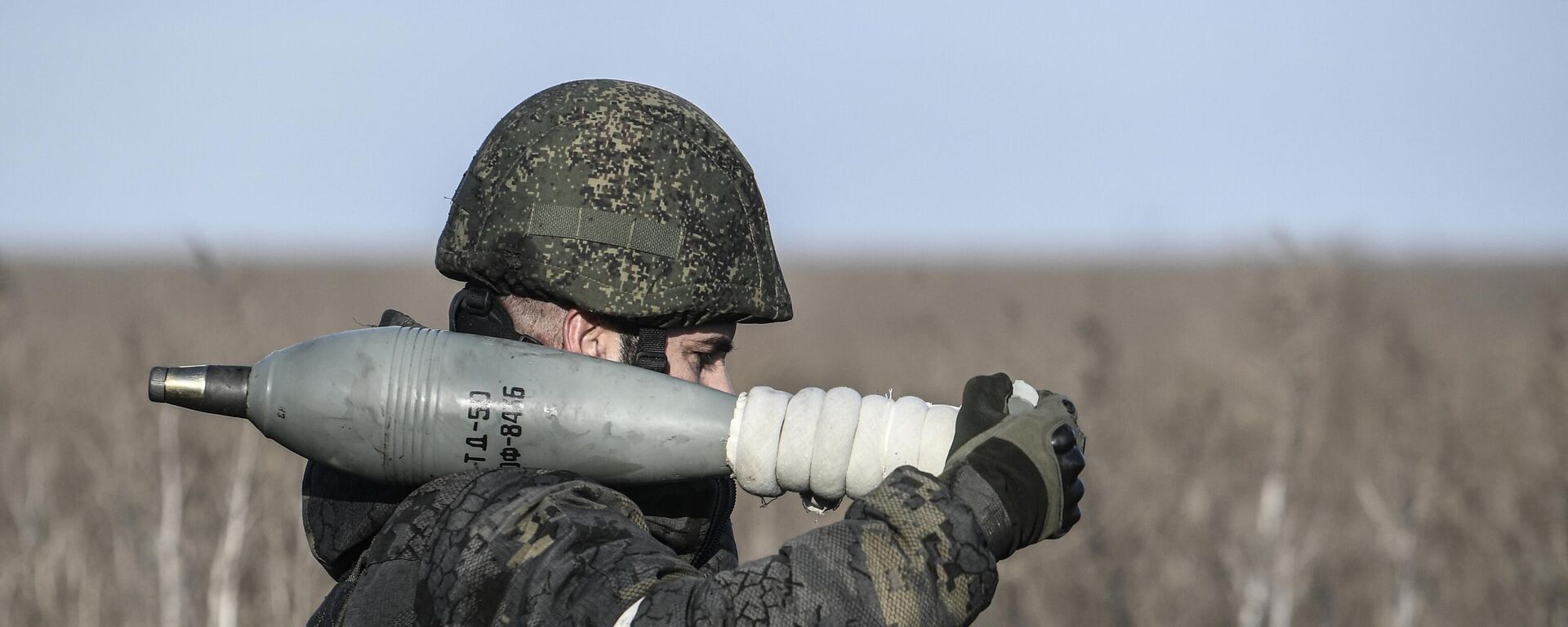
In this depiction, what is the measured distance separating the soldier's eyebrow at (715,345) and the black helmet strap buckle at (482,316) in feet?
1.15

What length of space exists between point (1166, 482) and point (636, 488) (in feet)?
28.3

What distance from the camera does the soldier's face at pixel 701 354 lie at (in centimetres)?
295

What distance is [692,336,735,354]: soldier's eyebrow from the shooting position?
9.85 ft

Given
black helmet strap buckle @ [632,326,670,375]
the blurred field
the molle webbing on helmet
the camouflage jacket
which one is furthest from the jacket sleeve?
the blurred field

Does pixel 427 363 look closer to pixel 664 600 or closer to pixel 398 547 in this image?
pixel 398 547

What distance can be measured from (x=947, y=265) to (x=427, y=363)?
203ft

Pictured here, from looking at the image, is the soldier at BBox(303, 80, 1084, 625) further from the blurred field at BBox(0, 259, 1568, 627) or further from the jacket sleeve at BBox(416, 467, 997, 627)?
the blurred field at BBox(0, 259, 1568, 627)

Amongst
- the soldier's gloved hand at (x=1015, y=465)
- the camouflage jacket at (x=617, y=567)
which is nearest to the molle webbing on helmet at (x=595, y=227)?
the camouflage jacket at (x=617, y=567)

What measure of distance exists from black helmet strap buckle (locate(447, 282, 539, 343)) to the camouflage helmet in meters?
0.04

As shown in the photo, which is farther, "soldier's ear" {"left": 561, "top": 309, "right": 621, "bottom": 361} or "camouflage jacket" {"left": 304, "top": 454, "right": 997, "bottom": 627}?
"soldier's ear" {"left": 561, "top": 309, "right": 621, "bottom": 361}

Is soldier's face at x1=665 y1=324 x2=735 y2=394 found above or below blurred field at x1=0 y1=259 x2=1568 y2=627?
above

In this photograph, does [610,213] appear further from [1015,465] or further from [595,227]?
[1015,465]

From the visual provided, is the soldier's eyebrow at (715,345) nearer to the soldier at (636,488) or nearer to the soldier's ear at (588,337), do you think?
the soldier at (636,488)

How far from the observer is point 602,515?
92.1 inches
